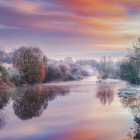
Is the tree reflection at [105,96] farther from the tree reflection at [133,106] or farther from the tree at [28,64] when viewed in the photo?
the tree at [28,64]

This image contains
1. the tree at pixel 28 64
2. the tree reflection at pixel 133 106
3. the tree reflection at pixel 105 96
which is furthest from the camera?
the tree at pixel 28 64

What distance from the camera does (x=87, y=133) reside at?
9773 mm

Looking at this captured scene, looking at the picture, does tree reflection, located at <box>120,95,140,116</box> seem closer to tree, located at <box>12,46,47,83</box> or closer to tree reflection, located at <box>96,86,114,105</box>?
tree reflection, located at <box>96,86,114,105</box>

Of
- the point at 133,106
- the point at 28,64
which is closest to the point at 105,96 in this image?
the point at 133,106

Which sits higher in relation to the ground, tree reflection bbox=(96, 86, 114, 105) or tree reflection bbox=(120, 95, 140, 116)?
tree reflection bbox=(120, 95, 140, 116)

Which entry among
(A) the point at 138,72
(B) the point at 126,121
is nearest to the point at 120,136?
(B) the point at 126,121

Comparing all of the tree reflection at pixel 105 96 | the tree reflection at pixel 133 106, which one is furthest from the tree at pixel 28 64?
the tree reflection at pixel 133 106

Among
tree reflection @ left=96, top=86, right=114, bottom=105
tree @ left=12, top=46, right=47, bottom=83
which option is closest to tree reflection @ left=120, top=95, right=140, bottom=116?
tree reflection @ left=96, top=86, right=114, bottom=105

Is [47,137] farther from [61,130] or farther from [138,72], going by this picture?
[138,72]

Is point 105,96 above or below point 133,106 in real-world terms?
below

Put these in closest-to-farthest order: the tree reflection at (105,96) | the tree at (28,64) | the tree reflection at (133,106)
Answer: the tree reflection at (133,106) → the tree reflection at (105,96) → the tree at (28,64)

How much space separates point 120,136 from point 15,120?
745cm

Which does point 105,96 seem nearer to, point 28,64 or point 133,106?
point 133,106

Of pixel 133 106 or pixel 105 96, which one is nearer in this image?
pixel 133 106
